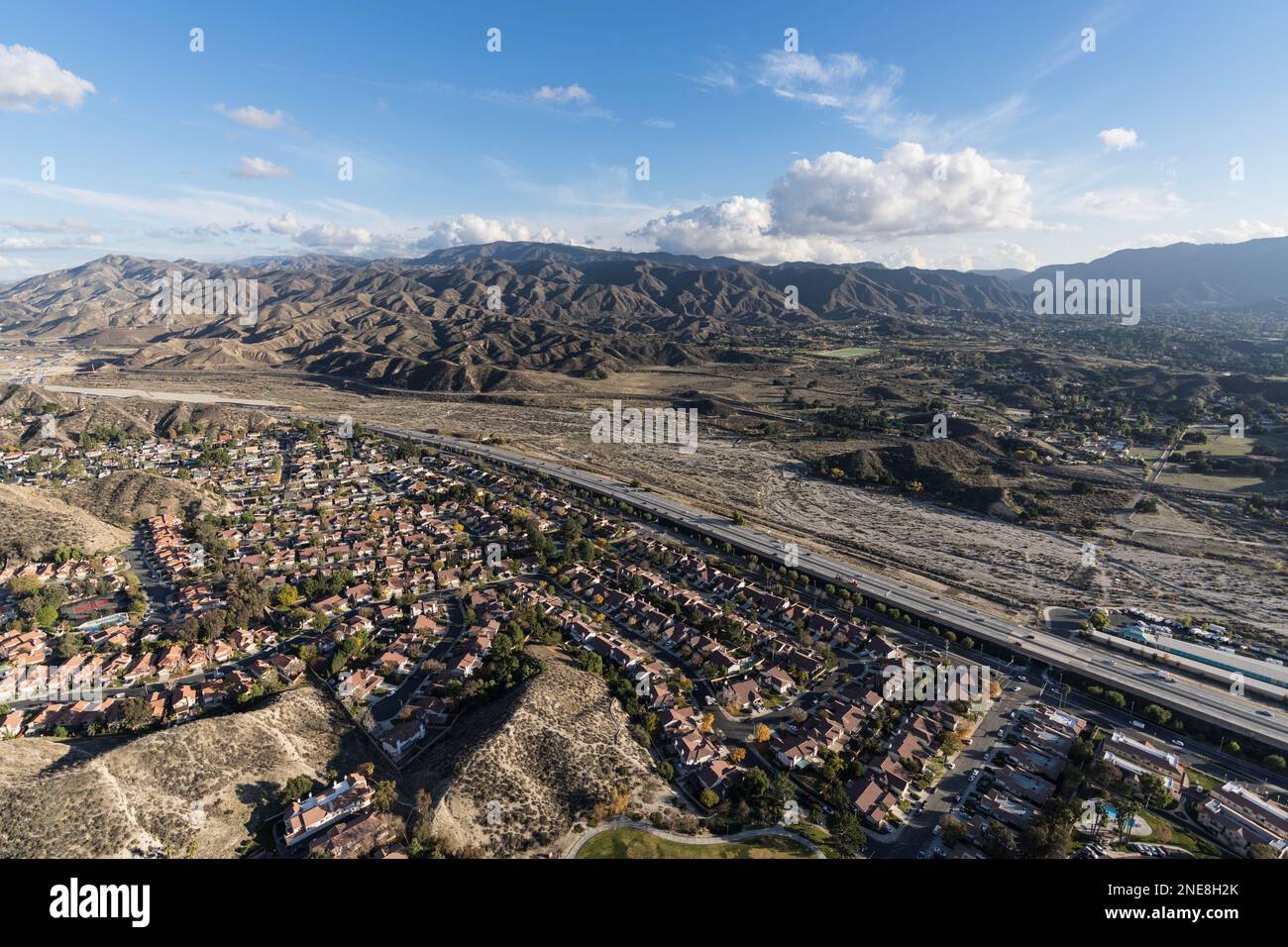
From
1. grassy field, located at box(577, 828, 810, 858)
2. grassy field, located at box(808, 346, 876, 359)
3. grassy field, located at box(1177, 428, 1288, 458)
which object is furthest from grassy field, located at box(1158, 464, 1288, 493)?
grassy field, located at box(808, 346, 876, 359)

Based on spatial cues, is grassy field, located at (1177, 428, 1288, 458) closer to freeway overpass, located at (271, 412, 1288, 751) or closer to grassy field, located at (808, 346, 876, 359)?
freeway overpass, located at (271, 412, 1288, 751)

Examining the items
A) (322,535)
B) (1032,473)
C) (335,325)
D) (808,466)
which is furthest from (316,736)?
(335,325)

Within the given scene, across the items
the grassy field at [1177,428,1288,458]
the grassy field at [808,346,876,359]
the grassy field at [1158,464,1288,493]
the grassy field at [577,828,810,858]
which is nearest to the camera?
Answer: the grassy field at [577,828,810,858]

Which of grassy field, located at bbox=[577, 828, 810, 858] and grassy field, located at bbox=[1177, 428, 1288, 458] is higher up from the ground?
grassy field, located at bbox=[1177, 428, 1288, 458]

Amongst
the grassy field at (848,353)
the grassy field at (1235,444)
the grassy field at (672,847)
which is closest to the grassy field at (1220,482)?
the grassy field at (1235,444)

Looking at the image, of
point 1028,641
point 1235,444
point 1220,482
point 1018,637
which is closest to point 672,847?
point 1018,637
